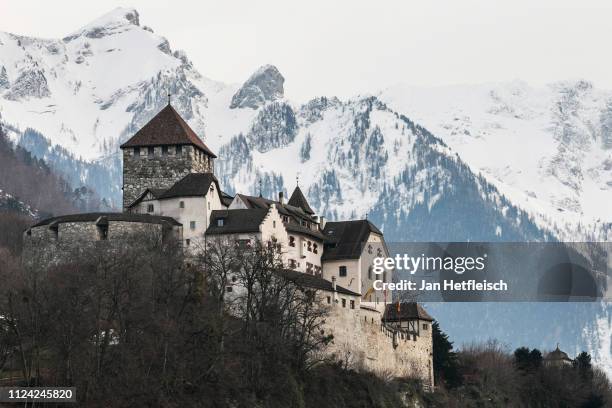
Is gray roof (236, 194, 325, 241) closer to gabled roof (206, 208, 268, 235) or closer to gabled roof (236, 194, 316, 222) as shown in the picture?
gabled roof (236, 194, 316, 222)

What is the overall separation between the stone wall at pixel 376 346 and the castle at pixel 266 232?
84 millimetres

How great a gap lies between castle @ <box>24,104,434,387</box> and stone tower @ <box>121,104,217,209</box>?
3.5 inches

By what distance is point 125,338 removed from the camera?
97.8 meters

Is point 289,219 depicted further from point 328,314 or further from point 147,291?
point 147,291

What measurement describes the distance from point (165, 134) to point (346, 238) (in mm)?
18753

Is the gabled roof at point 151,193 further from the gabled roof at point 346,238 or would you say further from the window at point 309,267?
the gabled roof at point 346,238

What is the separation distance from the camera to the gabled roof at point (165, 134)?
12812cm

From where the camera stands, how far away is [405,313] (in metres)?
128

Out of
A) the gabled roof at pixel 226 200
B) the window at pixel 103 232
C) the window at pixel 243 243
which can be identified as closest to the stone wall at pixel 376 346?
the window at pixel 243 243

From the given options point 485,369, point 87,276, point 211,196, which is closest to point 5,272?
point 87,276

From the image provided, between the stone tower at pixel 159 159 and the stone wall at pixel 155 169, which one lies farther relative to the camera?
the stone tower at pixel 159 159

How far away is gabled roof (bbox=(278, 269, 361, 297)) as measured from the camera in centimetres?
11269

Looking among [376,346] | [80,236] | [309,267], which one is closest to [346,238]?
[309,267]

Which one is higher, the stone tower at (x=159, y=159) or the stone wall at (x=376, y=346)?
the stone tower at (x=159, y=159)
